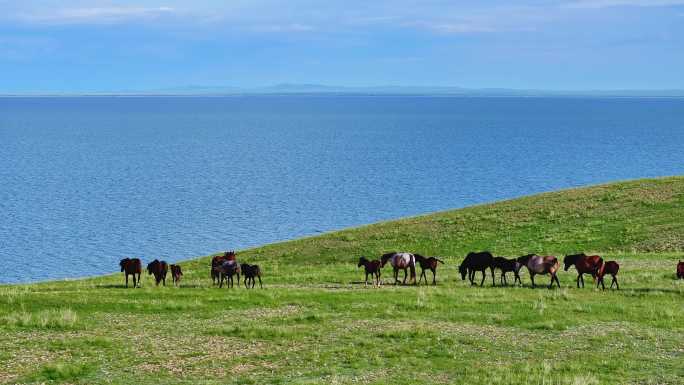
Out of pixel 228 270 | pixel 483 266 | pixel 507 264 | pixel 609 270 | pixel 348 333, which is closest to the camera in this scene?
pixel 348 333

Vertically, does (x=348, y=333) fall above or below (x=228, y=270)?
below

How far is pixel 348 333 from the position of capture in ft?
94.0

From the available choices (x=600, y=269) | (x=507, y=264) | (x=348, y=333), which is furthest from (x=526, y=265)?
(x=348, y=333)

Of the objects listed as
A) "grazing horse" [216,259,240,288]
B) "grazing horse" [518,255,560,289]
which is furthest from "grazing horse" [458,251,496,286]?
"grazing horse" [216,259,240,288]

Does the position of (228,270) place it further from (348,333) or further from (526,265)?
(526,265)

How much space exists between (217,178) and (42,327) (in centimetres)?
13967

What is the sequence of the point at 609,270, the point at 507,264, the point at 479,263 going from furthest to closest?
the point at 479,263 < the point at 507,264 < the point at 609,270

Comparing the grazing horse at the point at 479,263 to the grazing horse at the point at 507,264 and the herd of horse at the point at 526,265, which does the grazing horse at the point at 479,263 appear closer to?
the herd of horse at the point at 526,265

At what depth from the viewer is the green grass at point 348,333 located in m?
23.8

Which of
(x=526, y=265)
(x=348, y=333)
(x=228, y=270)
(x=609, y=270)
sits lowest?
(x=348, y=333)

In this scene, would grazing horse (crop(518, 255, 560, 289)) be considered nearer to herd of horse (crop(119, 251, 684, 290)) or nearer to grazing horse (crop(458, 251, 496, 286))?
herd of horse (crop(119, 251, 684, 290))

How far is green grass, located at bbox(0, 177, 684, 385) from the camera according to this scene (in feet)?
77.9

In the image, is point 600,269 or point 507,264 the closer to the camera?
point 600,269

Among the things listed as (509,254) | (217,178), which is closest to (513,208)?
(509,254)
